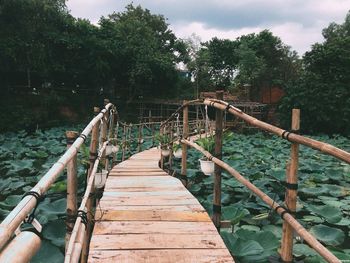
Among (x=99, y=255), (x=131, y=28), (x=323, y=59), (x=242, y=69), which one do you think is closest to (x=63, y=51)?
(x=131, y=28)

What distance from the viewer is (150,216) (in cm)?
272

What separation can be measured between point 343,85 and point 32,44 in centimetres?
1344

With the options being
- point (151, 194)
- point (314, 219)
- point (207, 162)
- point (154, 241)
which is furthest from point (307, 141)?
point (207, 162)

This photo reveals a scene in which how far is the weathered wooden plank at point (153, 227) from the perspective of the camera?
2395mm

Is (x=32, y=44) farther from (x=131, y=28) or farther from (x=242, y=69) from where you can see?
(x=242, y=69)

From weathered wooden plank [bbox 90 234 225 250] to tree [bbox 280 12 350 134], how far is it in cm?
1610

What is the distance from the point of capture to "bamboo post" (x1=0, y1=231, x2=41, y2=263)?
714mm

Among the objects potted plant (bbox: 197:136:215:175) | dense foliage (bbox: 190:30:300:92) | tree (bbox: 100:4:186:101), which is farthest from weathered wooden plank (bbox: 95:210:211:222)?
dense foliage (bbox: 190:30:300:92)

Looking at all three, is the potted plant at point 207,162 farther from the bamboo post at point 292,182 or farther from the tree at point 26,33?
the tree at point 26,33

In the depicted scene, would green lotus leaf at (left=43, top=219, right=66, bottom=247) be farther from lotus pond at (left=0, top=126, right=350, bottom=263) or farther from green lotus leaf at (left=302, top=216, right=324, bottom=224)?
green lotus leaf at (left=302, top=216, right=324, bottom=224)


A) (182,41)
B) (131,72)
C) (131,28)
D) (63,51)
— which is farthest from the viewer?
(182,41)

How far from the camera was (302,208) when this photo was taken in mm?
4191

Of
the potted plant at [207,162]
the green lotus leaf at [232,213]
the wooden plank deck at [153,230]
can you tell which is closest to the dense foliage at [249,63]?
the potted plant at [207,162]

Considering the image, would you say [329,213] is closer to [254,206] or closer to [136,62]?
[254,206]
